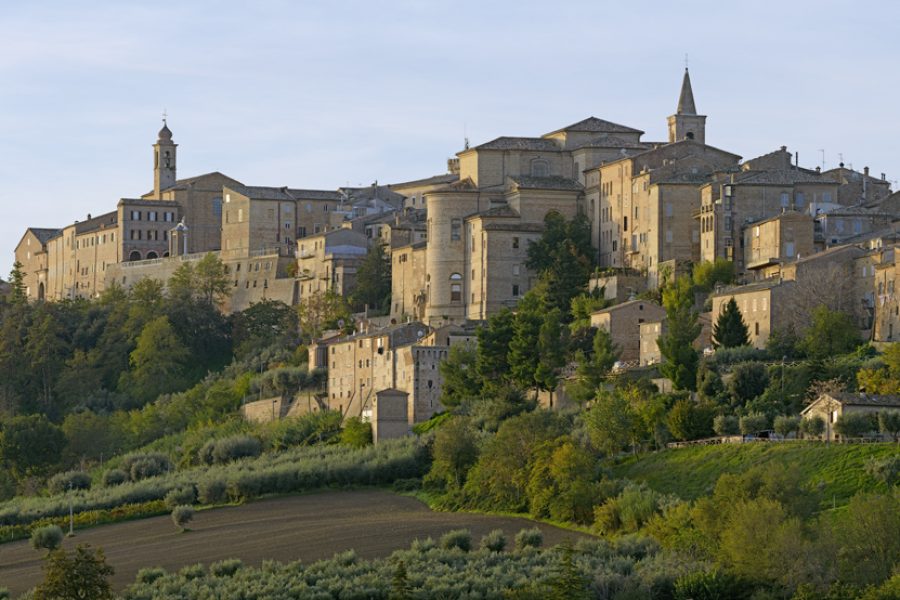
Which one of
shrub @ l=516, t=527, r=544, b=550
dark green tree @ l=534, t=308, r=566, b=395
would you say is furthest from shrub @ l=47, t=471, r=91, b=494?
shrub @ l=516, t=527, r=544, b=550

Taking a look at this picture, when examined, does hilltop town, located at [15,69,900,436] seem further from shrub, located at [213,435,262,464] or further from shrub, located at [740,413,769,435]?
shrub, located at [740,413,769,435]

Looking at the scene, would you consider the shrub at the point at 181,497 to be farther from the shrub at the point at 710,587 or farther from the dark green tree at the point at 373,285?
the shrub at the point at 710,587

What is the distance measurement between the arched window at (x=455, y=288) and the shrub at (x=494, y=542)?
29.8 m

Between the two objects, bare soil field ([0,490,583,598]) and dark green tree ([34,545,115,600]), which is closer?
dark green tree ([34,545,115,600])

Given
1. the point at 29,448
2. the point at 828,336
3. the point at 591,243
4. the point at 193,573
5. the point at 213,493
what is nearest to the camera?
the point at 193,573

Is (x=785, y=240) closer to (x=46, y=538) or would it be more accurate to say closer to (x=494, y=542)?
(x=494, y=542)

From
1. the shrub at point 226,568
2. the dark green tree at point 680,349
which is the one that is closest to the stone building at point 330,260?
A: the dark green tree at point 680,349

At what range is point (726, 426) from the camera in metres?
69.0

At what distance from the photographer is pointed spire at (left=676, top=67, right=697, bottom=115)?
9800cm

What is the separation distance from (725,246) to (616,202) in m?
7.71

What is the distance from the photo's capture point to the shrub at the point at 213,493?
255 feet

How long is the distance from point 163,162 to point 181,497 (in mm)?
50945

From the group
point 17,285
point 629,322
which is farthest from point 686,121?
point 17,285

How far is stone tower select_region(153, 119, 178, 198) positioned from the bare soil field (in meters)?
51.4
